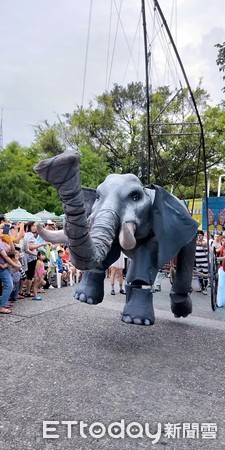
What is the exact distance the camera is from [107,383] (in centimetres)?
375

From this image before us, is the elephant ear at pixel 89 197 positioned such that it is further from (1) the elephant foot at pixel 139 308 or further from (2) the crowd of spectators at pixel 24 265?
(2) the crowd of spectators at pixel 24 265

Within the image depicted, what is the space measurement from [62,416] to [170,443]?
0.79m

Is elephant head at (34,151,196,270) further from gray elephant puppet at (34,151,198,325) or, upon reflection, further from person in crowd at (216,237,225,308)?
person in crowd at (216,237,225,308)

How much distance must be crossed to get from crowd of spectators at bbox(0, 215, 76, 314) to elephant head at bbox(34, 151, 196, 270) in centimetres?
153

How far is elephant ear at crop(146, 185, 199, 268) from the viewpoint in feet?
15.5

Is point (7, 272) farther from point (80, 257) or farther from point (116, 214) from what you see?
point (80, 257)

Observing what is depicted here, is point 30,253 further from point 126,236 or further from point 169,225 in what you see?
point 126,236

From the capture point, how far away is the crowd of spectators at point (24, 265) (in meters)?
6.50

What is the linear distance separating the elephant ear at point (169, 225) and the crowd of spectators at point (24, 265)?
1570 mm

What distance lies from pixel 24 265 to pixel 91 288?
3.54m

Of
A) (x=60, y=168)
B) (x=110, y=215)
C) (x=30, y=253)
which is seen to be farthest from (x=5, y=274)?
(x=60, y=168)

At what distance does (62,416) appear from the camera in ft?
10.2

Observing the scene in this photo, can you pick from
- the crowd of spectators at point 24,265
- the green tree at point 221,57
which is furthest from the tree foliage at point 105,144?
the crowd of spectators at point 24,265

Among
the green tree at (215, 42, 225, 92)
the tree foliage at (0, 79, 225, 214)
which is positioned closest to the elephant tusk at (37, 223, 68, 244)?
the green tree at (215, 42, 225, 92)
